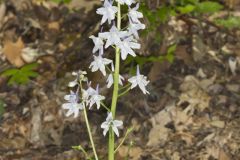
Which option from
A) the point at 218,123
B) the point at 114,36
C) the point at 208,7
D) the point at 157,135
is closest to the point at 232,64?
the point at 208,7

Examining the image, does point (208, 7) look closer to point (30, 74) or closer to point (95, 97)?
point (30, 74)

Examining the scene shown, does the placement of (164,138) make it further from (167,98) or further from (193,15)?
(193,15)

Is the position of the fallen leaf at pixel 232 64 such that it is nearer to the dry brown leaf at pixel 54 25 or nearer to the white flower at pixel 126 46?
the dry brown leaf at pixel 54 25

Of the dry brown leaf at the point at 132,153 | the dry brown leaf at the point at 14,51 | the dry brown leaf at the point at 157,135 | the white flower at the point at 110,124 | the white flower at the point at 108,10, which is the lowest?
the dry brown leaf at the point at 132,153

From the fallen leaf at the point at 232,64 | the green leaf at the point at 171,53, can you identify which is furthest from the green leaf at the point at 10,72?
the fallen leaf at the point at 232,64

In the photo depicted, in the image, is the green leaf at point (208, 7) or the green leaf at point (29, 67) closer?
the green leaf at point (29, 67)

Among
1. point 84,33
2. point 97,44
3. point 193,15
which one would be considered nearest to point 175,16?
point 193,15
